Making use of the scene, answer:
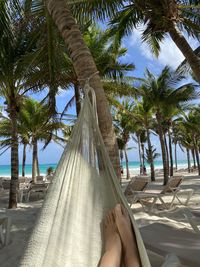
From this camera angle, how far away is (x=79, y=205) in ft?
7.17

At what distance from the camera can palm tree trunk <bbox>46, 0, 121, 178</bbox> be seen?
120 inches

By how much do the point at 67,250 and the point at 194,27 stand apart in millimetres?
6486

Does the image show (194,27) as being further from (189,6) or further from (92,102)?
(92,102)

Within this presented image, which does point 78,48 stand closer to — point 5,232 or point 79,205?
point 79,205

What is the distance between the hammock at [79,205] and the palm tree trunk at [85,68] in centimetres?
44

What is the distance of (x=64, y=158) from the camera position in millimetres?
2311

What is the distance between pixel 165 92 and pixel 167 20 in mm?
9310

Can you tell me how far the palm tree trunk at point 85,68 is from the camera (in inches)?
120

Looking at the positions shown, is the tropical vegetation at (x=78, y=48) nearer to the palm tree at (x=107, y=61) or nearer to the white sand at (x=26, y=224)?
the palm tree at (x=107, y=61)

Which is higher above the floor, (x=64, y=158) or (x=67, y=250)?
(x=64, y=158)

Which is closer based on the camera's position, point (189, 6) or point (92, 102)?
point (92, 102)

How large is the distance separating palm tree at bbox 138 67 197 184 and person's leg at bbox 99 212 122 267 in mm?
12857

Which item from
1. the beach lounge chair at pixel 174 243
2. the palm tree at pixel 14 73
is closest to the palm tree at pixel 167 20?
the palm tree at pixel 14 73

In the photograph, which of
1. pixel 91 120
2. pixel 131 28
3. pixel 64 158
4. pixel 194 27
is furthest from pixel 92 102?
pixel 131 28
